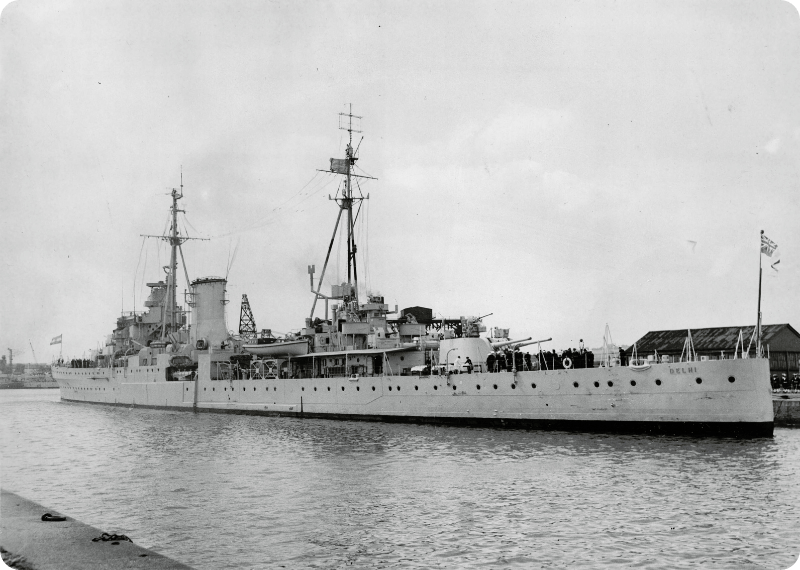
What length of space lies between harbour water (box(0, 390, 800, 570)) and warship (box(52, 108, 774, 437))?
50.2 inches

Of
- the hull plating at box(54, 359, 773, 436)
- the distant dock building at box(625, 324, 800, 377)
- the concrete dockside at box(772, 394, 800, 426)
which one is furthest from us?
the distant dock building at box(625, 324, 800, 377)

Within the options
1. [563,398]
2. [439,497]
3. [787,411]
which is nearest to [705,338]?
[787,411]

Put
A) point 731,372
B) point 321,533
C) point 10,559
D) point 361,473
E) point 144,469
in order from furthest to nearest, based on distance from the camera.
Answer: point 731,372
point 144,469
point 361,473
point 321,533
point 10,559

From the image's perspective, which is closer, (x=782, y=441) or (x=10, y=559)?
(x=10, y=559)

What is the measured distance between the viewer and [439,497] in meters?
15.2

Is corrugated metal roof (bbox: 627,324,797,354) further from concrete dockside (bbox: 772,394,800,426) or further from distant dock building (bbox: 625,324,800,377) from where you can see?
concrete dockside (bbox: 772,394,800,426)

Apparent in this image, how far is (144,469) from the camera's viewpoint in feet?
65.0

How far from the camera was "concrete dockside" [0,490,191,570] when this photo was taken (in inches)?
318

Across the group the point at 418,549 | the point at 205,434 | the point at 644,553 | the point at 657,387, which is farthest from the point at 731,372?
the point at 205,434

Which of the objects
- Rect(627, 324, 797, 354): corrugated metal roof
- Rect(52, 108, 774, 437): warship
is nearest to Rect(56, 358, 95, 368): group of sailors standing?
Rect(52, 108, 774, 437): warship

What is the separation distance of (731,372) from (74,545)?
20195 millimetres

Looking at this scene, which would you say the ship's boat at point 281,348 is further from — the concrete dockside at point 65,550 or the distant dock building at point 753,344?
the concrete dockside at point 65,550

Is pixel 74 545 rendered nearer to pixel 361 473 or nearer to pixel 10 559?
pixel 10 559

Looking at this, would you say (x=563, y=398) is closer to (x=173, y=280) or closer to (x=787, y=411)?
(x=787, y=411)
